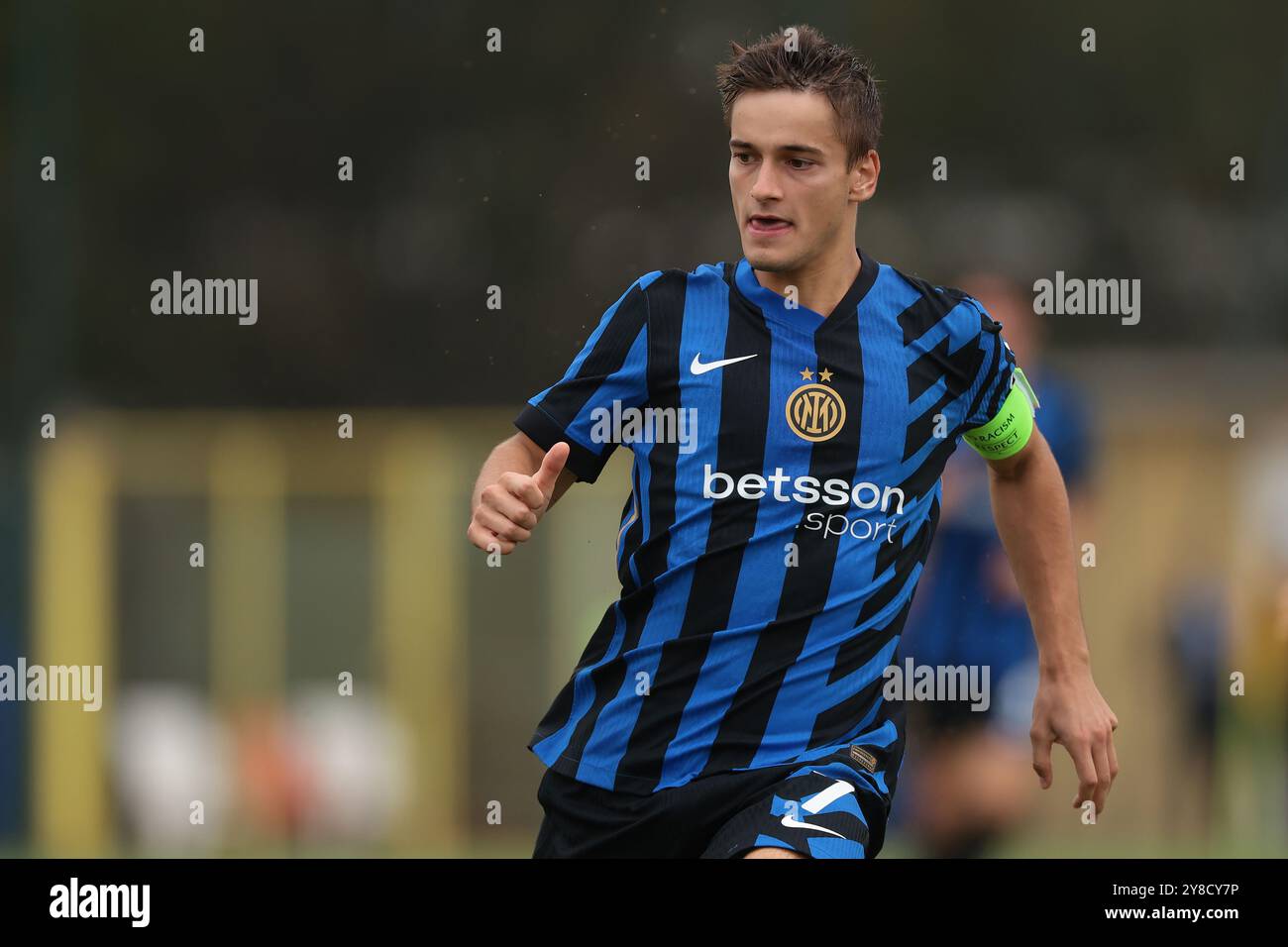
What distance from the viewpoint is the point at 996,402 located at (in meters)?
4.19

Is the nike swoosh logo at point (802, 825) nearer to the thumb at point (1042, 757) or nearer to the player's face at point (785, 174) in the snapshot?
the thumb at point (1042, 757)

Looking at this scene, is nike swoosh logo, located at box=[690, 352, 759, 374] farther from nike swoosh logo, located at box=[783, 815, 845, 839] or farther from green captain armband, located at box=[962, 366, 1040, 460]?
nike swoosh logo, located at box=[783, 815, 845, 839]

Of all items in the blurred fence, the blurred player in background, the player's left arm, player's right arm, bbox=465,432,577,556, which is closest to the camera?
player's right arm, bbox=465,432,577,556

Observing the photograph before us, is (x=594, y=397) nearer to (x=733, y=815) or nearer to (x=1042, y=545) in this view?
(x=733, y=815)

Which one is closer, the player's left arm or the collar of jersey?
the collar of jersey

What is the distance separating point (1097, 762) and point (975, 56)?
9187 millimetres

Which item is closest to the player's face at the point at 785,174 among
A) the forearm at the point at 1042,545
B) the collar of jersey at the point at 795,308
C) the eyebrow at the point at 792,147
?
the eyebrow at the point at 792,147

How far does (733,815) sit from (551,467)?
77 centimetres

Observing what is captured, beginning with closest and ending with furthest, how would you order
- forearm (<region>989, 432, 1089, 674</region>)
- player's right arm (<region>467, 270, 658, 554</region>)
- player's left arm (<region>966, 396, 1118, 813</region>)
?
1. player's right arm (<region>467, 270, 658, 554</region>)
2. player's left arm (<region>966, 396, 1118, 813</region>)
3. forearm (<region>989, 432, 1089, 674</region>)

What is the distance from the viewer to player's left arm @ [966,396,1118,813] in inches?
163

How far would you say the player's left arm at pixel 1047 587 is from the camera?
414 centimetres

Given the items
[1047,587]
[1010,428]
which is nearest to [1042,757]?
[1047,587]

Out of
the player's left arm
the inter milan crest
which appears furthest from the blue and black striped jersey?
the player's left arm

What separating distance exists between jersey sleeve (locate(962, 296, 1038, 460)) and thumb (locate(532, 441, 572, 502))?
96 centimetres
